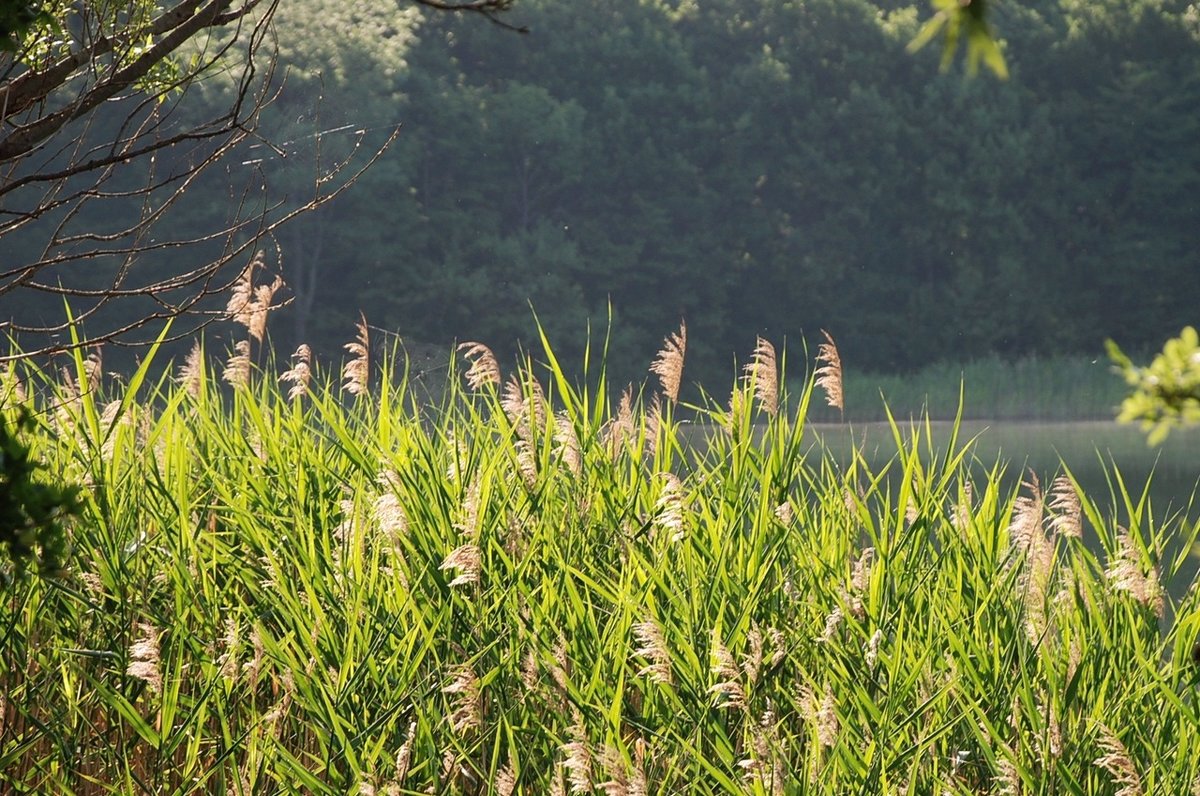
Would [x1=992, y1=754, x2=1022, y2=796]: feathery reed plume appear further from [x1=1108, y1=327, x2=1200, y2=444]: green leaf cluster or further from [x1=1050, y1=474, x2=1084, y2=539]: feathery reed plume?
[x1=1108, y1=327, x2=1200, y2=444]: green leaf cluster

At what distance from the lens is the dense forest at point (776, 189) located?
1088 inches

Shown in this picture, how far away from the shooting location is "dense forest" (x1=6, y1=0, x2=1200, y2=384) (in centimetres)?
2762

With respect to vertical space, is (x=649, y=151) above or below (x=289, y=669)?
below

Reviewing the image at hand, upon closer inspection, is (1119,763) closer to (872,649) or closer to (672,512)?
(872,649)

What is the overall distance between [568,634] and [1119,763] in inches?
37.2

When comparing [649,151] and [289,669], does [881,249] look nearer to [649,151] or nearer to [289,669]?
[649,151]

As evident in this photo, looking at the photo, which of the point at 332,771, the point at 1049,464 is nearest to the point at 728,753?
the point at 332,771

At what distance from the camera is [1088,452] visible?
1791 centimetres

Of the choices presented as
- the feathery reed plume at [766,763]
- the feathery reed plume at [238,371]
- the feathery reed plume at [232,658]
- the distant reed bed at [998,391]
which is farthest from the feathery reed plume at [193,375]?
the distant reed bed at [998,391]

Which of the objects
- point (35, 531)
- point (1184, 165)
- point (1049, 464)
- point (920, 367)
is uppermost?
→ point (35, 531)

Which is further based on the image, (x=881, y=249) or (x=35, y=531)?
(x=881, y=249)

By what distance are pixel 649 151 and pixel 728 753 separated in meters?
27.3

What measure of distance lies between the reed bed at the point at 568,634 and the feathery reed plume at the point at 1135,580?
0.01 metres

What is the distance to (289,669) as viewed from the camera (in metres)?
2.44
